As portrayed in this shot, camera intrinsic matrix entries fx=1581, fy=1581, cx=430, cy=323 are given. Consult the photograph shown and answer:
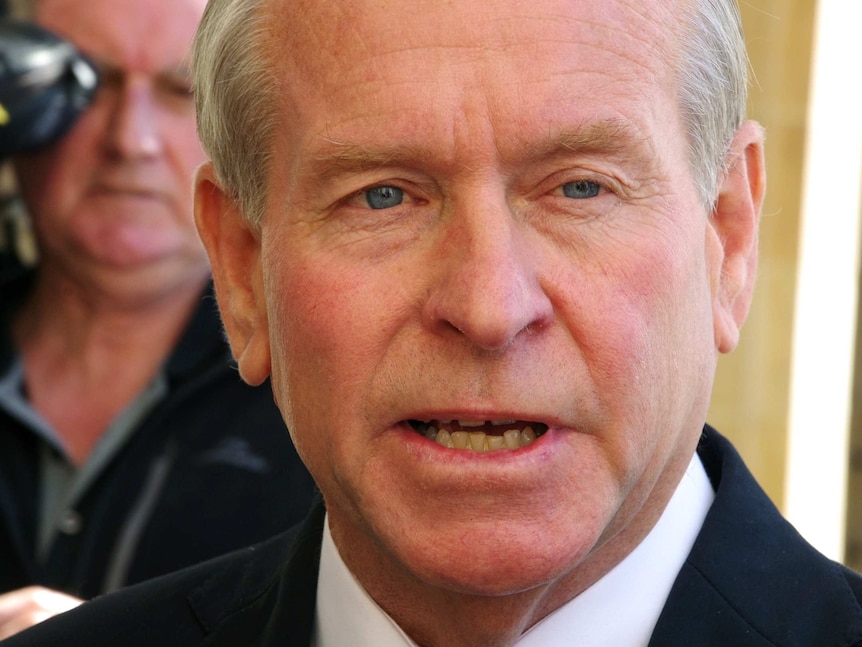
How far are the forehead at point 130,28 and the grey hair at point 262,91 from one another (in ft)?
5.74

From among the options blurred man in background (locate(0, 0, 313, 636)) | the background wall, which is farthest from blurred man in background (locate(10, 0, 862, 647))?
the background wall

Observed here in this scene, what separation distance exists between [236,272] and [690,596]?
890 mm

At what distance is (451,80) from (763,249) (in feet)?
11.2

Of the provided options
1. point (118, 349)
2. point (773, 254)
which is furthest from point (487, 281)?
point (773, 254)

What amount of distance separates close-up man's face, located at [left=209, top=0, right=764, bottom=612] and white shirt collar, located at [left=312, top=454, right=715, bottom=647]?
75 mm

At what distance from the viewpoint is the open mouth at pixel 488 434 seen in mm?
2115

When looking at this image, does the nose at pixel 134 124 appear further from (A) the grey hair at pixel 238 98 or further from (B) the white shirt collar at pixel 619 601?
(B) the white shirt collar at pixel 619 601

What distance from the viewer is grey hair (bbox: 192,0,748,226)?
229 centimetres

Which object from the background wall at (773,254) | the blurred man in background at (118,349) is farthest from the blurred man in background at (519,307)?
the background wall at (773,254)

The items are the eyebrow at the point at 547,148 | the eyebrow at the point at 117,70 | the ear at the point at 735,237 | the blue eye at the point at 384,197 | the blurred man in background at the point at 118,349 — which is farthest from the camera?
the eyebrow at the point at 117,70

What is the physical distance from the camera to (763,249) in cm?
535

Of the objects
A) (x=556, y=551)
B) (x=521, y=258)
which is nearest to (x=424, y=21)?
(x=521, y=258)

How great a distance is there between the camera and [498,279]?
80.0 inches

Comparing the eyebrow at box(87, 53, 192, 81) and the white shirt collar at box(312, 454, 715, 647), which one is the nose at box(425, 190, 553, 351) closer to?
the white shirt collar at box(312, 454, 715, 647)
